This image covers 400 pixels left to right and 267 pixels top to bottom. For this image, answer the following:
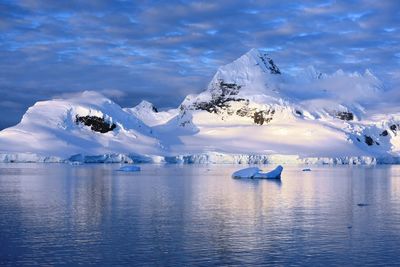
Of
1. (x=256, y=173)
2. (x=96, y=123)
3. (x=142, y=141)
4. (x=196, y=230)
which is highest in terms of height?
(x=96, y=123)

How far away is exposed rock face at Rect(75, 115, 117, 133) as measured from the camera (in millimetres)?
143750

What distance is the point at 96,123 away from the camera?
144500 millimetres

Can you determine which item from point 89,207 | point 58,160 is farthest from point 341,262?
point 58,160

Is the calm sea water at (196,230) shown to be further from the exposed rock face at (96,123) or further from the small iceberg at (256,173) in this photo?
the exposed rock face at (96,123)

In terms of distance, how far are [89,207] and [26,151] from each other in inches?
3851

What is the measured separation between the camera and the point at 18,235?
74.9 ft

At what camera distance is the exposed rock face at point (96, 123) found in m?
144

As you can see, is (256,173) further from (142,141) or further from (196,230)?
(142,141)

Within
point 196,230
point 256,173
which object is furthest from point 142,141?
point 196,230

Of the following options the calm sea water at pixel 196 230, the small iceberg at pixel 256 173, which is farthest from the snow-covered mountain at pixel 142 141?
the calm sea water at pixel 196 230

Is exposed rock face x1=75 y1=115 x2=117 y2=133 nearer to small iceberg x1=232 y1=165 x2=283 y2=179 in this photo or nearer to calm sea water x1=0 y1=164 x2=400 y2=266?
small iceberg x1=232 y1=165 x2=283 y2=179

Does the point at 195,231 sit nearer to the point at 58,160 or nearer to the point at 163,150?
the point at 58,160

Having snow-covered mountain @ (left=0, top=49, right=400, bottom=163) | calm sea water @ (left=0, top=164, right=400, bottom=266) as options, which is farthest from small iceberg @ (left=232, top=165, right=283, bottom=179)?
snow-covered mountain @ (left=0, top=49, right=400, bottom=163)

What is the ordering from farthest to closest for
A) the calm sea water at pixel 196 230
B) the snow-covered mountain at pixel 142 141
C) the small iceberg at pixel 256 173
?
the snow-covered mountain at pixel 142 141, the small iceberg at pixel 256 173, the calm sea water at pixel 196 230
